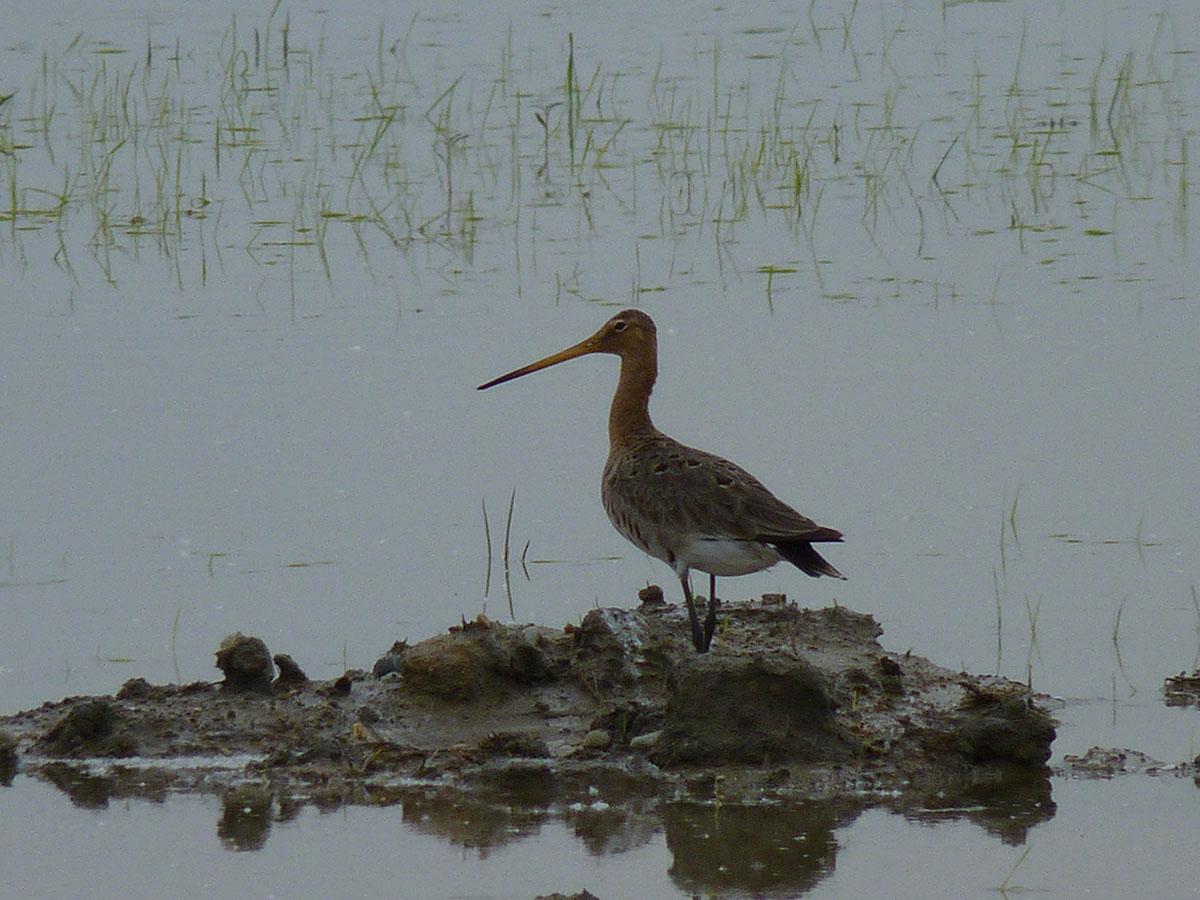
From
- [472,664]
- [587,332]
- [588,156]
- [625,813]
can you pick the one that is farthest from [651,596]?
[588,156]

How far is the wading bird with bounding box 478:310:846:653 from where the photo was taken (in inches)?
264

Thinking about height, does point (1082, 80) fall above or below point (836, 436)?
above

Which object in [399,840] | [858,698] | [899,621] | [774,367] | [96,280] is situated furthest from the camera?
[96,280]

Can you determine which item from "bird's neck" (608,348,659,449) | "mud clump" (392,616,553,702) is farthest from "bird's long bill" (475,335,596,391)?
"mud clump" (392,616,553,702)

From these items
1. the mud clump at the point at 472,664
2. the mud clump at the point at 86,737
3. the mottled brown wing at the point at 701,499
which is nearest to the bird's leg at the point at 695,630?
the mottled brown wing at the point at 701,499

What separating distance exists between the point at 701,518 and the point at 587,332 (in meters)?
3.61

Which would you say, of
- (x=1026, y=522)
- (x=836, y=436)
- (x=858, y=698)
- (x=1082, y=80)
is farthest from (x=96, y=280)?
(x=1082, y=80)

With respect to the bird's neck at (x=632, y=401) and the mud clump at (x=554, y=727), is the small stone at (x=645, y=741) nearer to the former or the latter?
the mud clump at (x=554, y=727)

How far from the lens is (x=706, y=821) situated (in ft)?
18.6

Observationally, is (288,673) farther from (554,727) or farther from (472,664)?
(554,727)

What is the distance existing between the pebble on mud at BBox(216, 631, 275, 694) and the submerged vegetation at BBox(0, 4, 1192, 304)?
483 centimetres

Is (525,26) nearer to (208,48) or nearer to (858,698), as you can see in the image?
(208,48)

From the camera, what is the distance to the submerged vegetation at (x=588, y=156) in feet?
39.3

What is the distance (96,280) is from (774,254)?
3.57m
